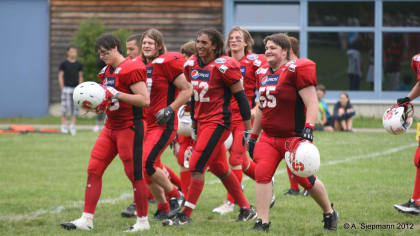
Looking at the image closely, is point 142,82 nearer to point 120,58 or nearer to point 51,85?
point 120,58

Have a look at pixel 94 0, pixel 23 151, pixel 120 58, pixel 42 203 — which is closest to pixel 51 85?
pixel 94 0

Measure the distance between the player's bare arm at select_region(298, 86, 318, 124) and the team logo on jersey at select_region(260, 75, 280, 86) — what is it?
10.3 inches

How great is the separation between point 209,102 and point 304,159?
4.58 ft

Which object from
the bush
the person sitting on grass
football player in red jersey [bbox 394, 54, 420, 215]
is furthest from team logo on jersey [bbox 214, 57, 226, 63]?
the bush

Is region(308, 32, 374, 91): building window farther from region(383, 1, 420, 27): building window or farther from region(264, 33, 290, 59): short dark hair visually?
region(264, 33, 290, 59): short dark hair

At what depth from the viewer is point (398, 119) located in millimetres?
7125

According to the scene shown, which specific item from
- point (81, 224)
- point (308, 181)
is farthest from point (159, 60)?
point (308, 181)

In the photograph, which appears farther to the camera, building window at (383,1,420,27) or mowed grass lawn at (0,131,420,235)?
building window at (383,1,420,27)

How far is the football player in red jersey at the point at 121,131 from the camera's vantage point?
6.36 metres

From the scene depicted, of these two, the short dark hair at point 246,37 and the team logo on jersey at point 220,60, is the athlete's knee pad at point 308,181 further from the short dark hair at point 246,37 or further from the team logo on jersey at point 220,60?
the short dark hair at point 246,37

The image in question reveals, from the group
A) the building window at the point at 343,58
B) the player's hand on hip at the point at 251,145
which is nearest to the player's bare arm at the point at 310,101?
the player's hand on hip at the point at 251,145

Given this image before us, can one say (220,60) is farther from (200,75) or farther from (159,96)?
(159,96)

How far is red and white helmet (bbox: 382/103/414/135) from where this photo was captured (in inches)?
281

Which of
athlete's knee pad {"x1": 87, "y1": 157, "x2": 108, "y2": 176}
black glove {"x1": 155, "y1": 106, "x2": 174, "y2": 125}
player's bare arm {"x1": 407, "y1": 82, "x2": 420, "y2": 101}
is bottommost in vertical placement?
athlete's knee pad {"x1": 87, "y1": 157, "x2": 108, "y2": 176}
